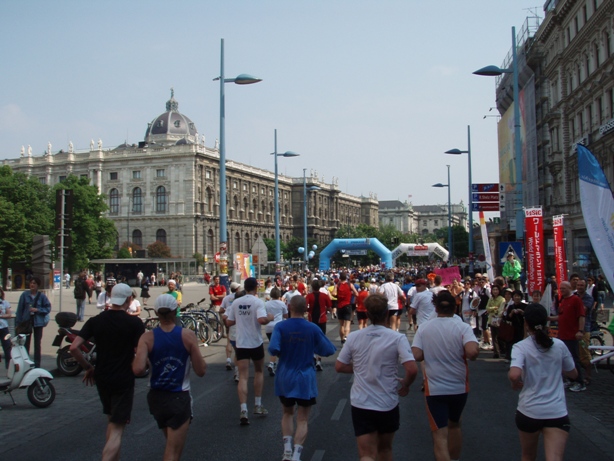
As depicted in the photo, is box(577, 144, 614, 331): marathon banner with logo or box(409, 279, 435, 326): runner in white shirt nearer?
box(577, 144, 614, 331): marathon banner with logo

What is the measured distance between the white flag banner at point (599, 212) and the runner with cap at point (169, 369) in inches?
189

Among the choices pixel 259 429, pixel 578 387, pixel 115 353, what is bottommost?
pixel 578 387

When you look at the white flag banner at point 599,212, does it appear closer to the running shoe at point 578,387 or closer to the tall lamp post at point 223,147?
the running shoe at point 578,387

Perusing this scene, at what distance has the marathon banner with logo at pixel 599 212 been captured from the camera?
8102mm

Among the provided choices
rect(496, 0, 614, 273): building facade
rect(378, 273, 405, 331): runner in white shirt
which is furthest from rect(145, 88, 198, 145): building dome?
rect(378, 273, 405, 331): runner in white shirt

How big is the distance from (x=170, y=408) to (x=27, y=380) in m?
5.29

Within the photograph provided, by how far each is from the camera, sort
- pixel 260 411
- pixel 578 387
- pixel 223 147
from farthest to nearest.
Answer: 1. pixel 223 147
2. pixel 578 387
3. pixel 260 411

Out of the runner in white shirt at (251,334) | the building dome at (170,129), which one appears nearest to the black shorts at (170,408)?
the runner in white shirt at (251,334)

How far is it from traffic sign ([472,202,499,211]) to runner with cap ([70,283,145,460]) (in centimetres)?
2011

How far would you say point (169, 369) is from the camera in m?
5.93

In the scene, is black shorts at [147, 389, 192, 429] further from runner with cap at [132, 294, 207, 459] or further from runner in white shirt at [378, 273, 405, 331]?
runner in white shirt at [378, 273, 405, 331]

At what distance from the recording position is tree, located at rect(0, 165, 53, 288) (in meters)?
59.6

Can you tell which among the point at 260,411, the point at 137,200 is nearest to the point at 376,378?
the point at 260,411

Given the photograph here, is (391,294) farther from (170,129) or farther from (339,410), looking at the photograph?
(170,129)
